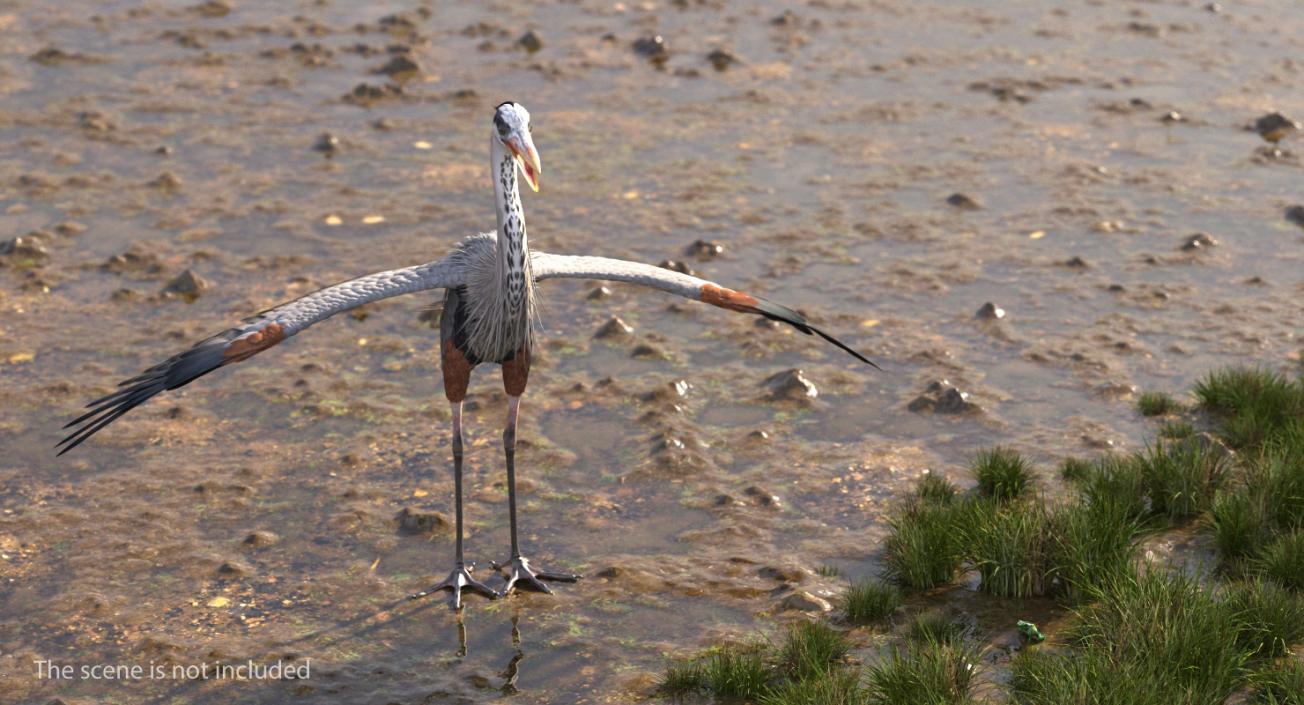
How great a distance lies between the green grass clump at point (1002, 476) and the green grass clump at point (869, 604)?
1202 mm

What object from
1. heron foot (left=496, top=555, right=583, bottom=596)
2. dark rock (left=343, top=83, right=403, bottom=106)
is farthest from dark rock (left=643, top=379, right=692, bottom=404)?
dark rock (left=343, top=83, right=403, bottom=106)

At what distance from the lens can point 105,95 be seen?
47.9 ft

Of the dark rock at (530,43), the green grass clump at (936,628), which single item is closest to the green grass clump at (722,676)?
the green grass clump at (936,628)

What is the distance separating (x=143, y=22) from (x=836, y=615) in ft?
39.4

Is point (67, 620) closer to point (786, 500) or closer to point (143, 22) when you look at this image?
point (786, 500)

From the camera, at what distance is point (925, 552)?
7.79 metres

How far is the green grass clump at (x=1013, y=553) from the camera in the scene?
7.62m

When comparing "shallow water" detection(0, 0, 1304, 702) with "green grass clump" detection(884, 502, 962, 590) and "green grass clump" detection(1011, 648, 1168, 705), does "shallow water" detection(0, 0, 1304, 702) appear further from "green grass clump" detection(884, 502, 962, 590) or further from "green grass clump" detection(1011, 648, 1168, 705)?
"green grass clump" detection(1011, 648, 1168, 705)

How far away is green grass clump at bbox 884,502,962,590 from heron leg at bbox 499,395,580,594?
1.65 m

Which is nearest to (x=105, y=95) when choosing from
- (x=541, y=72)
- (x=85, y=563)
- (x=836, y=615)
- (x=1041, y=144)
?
(x=541, y=72)

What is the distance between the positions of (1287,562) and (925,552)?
173 cm

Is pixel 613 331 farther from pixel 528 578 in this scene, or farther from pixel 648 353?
pixel 528 578

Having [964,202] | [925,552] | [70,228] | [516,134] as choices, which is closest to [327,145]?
[70,228]

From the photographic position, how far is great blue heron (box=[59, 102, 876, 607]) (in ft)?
22.8
